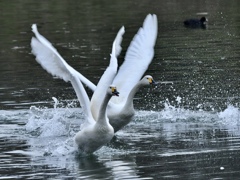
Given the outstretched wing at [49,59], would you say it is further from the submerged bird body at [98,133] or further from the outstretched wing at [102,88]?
the outstretched wing at [102,88]

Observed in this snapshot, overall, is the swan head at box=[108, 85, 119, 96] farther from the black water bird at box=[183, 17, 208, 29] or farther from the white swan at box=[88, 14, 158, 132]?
the black water bird at box=[183, 17, 208, 29]

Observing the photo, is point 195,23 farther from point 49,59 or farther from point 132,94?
point 49,59

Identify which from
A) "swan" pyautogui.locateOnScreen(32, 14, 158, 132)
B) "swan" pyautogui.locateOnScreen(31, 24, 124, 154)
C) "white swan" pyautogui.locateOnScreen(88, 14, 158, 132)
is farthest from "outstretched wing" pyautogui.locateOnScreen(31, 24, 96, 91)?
"white swan" pyautogui.locateOnScreen(88, 14, 158, 132)

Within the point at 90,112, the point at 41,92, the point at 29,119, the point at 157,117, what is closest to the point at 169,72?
the point at 41,92

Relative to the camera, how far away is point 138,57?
1572 centimetres

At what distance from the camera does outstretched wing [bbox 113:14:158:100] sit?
612 inches

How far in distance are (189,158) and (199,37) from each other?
16.4 m

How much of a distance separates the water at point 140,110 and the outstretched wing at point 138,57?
855 mm

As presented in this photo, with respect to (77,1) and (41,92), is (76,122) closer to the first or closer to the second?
(41,92)

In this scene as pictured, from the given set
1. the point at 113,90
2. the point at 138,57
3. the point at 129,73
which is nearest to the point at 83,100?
the point at 113,90

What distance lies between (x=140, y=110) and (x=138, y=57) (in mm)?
1424

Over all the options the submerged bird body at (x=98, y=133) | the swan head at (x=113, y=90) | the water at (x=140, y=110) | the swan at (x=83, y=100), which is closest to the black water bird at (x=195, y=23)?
the water at (x=140, y=110)

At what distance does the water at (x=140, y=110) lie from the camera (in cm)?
1231

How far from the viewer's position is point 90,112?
1340 cm
